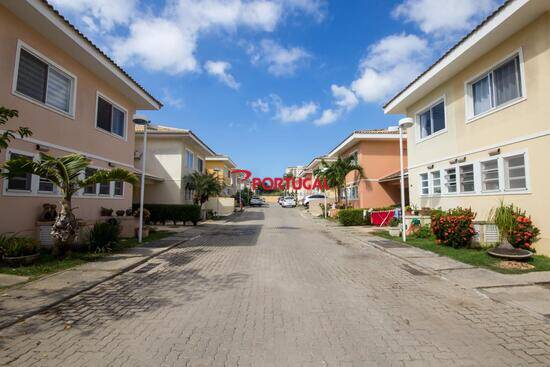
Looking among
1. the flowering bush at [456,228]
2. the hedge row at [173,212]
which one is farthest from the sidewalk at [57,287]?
the hedge row at [173,212]

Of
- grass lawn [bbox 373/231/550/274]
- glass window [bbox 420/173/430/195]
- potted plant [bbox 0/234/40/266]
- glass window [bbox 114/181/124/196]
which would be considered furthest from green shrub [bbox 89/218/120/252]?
glass window [bbox 420/173/430/195]

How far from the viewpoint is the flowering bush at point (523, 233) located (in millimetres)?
8328

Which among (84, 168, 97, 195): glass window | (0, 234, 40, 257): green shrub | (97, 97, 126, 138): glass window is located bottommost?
(0, 234, 40, 257): green shrub

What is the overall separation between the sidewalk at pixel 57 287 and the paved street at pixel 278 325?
250 millimetres

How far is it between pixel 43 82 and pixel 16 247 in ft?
17.8

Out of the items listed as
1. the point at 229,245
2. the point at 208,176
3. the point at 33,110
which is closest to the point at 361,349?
the point at 229,245

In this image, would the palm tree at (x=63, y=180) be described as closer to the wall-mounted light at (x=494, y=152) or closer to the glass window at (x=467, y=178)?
the wall-mounted light at (x=494, y=152)

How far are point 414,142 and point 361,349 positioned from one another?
13.9 m

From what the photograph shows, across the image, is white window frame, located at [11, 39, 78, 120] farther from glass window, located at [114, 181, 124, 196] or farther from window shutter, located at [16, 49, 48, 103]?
glass window, located at [114, 181, 124, 196]

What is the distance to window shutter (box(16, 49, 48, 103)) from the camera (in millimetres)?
8711

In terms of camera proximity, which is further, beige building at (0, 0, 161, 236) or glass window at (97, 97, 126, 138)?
glass window at (97, 97, 126, 138)

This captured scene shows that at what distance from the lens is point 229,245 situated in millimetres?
11789

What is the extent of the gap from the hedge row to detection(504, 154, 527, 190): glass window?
655 inches

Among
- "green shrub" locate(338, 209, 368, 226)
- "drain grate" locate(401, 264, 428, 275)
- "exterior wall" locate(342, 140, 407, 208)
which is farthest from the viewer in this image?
"exterior wall" locate(342, 140, 407, 208)
